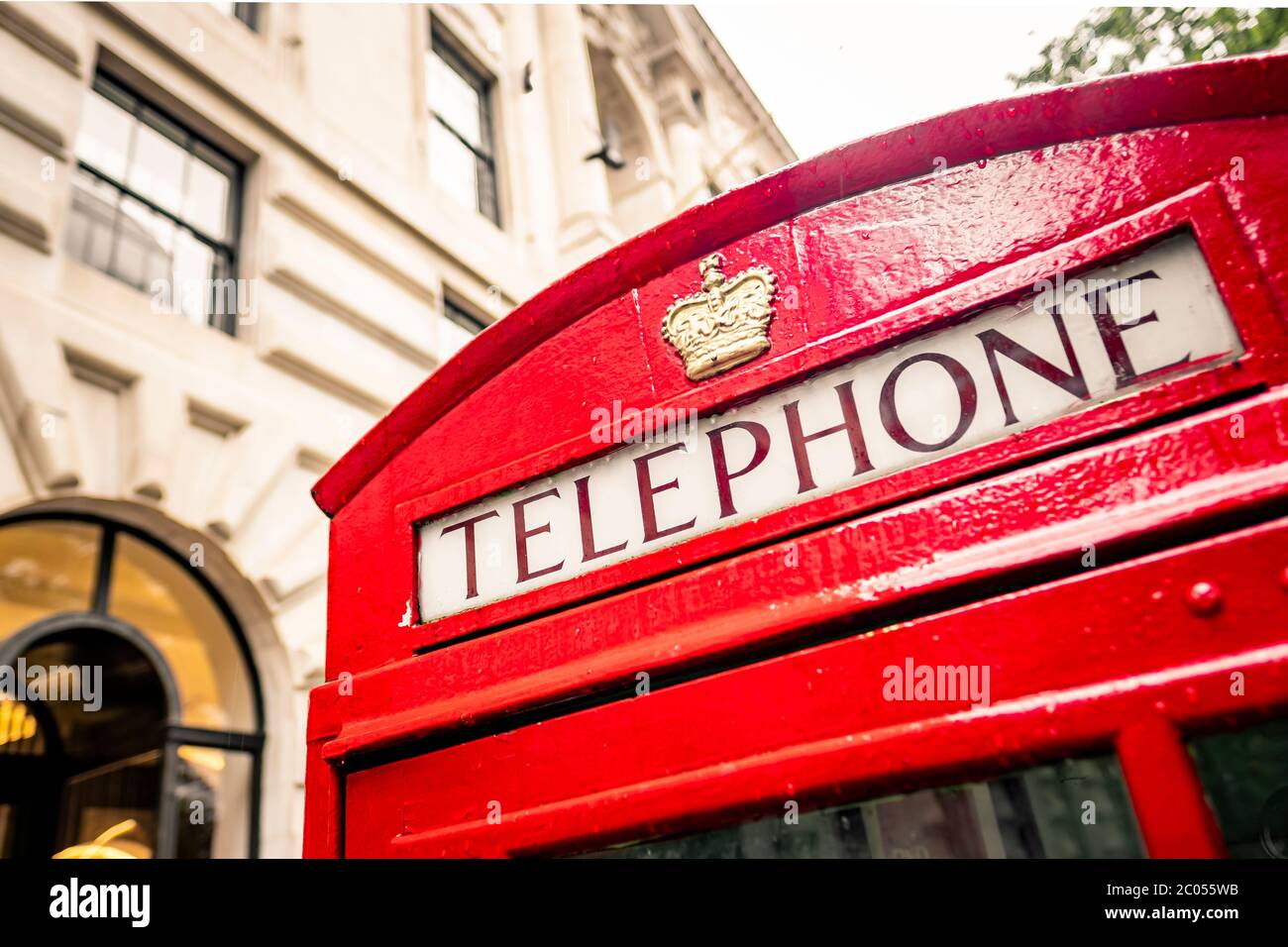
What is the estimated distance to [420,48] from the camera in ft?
23.7

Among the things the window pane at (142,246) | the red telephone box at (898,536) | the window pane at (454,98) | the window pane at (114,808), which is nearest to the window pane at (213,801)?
the window pane at (114,808)

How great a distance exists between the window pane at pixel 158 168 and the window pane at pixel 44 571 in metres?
2.01

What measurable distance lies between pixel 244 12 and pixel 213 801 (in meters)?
5.17

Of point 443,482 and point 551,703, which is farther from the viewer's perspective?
point 443,482

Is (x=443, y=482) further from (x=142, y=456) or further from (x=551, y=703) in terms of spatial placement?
(x=142, y=456)

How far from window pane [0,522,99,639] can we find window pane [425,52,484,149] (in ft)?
16.4

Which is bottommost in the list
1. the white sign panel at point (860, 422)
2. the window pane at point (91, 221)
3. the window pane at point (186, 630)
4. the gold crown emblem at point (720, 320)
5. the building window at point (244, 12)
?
the white sign panel at point (860, 422)

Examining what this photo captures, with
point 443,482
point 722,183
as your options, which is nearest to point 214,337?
point 443,482

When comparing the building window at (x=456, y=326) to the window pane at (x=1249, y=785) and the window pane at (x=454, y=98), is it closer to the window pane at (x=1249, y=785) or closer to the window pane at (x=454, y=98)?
the window pane at (x=454, y=98)

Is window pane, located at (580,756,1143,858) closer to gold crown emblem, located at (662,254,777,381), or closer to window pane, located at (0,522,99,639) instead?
gold crown emblem, located at (662,254,777,381)

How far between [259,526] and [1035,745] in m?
4.45

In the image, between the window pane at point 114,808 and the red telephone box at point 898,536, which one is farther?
the window pane at point 114,808

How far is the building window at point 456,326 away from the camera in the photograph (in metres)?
6.27

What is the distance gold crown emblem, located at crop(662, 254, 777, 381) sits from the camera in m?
1.24
